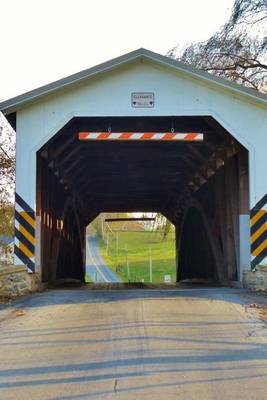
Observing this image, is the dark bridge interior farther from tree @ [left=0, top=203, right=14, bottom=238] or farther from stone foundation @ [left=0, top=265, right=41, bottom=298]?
tree @ [left=0, top=203, right=14, bottom=238]

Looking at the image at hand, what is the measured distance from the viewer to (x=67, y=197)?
58.0 feet

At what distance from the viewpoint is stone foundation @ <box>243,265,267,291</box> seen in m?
10.1

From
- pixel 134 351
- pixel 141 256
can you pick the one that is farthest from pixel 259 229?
pixel 141 256

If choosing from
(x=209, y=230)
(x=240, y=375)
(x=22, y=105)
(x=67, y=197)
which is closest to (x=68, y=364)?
(x=240, y=375)

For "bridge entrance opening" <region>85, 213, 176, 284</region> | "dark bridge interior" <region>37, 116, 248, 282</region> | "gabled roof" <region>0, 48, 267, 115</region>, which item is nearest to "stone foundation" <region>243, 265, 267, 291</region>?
"dark bridge interior" <region>37, 116, 248, 282</region>

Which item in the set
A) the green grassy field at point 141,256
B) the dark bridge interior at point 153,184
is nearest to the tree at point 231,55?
the dark bridge interior at point 153,184

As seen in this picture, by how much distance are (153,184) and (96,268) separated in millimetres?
39987

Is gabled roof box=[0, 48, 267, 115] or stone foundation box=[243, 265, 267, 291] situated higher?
gabled roof box=[0, 48, 267, 115]

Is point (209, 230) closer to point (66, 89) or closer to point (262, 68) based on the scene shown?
point (262, 68)

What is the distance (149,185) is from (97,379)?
1572 cm

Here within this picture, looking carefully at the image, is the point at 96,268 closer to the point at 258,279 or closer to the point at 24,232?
the point at 24,232

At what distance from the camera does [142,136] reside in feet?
36.7

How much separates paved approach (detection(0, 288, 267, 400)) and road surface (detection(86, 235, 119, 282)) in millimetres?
38942

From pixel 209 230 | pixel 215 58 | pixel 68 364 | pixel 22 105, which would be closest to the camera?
pixel 68 364
